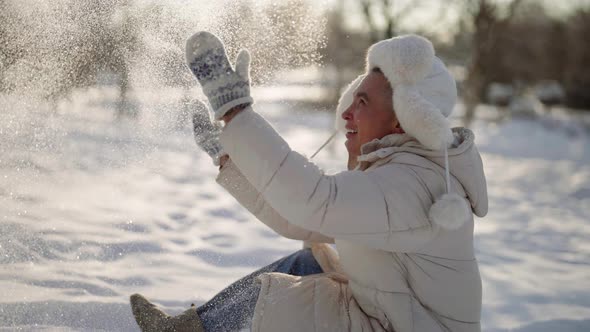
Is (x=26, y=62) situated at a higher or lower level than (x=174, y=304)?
higher

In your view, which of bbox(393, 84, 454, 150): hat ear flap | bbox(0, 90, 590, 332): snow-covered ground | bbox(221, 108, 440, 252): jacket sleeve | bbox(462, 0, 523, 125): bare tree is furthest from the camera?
bbox(462, 0, 523, 125): bare tree

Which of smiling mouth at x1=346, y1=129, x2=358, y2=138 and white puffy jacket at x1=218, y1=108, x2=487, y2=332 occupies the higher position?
smiling mouth at x1=346, y1=129, x2=358, y2=138

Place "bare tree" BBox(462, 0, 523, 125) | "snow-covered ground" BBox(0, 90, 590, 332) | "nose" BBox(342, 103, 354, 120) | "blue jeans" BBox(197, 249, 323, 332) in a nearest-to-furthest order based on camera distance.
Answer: "blue jeans" BBox(197, 249, 323, 332) → "nose" BBox(342, 103, 354, 120) → "snow-covered ground" BBox(0, 90, 590, 332) → "bare tree" BBox(462, 0, 523, 125)

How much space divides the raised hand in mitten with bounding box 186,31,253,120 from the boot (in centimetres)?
60

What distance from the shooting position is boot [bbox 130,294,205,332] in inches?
68.2

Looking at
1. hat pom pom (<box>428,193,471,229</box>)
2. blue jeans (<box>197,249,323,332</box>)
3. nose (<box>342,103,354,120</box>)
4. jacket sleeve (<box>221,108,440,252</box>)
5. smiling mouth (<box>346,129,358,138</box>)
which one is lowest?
blue jeans (<box>197,249,323,332</box>)

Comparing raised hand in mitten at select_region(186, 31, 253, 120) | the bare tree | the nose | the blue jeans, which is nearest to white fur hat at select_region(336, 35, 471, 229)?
the nose

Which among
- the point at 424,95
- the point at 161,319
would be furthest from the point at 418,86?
the point at 161,319

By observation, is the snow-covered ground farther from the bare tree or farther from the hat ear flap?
the bare tree

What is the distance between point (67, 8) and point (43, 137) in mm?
553

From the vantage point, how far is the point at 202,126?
6.31ft

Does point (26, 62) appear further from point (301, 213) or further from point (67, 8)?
point (301, 213)

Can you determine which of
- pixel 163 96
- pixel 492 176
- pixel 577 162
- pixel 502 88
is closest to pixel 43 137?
pixel 163 96

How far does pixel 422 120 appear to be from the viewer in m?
1.56
